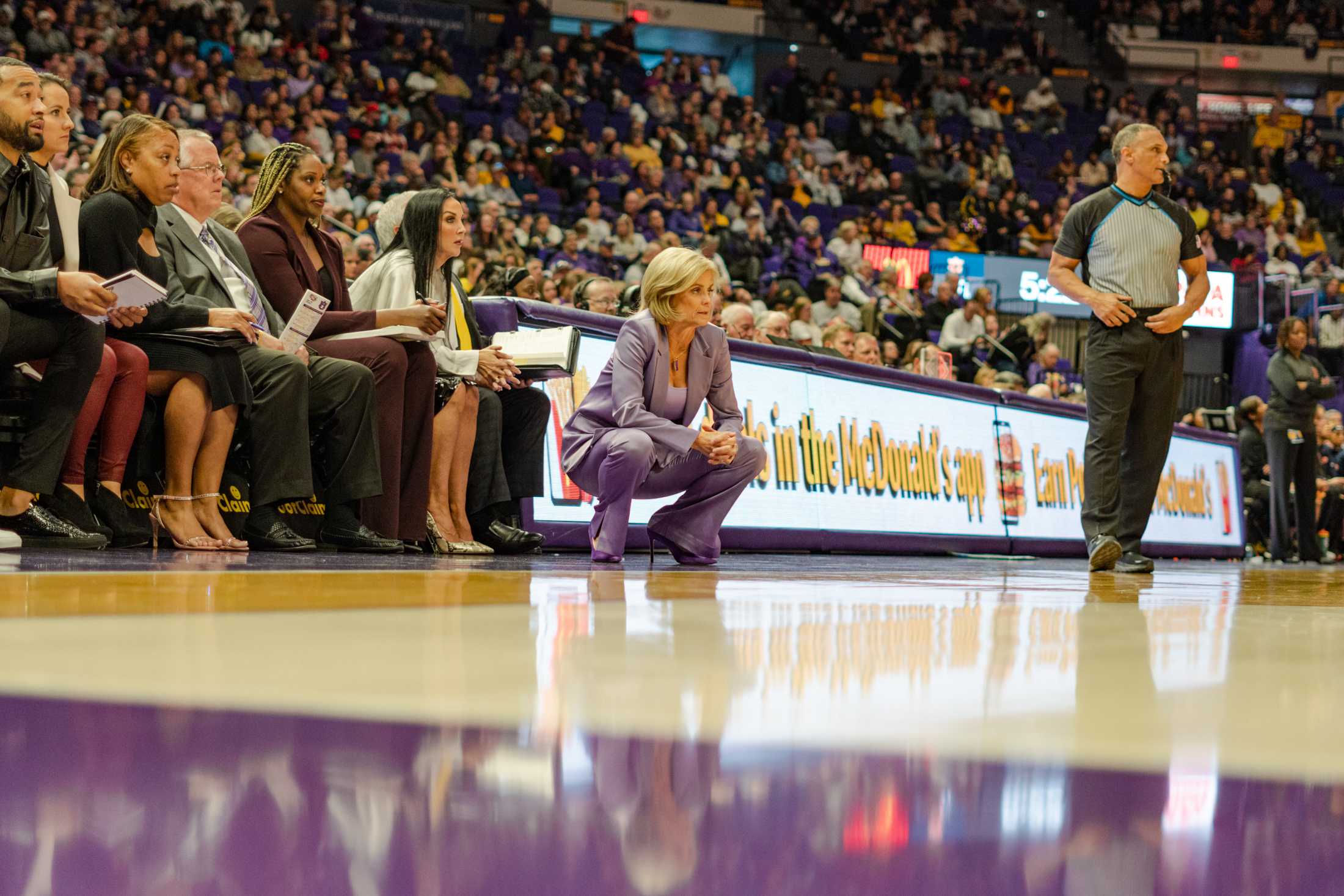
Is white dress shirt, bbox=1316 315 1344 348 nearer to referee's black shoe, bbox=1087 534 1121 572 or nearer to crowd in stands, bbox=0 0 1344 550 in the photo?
crowd in stands, bbox=0 0 1344 550

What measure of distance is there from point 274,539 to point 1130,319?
116 inches

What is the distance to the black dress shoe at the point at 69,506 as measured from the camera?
354 cm

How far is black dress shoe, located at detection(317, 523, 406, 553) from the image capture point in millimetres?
4125

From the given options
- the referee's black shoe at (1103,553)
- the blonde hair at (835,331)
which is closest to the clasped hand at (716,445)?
the referee's black shoe at (1103,553)

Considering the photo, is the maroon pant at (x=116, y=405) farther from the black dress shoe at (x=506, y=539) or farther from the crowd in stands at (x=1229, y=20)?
the crowd in stands at (x=1229, y=20)

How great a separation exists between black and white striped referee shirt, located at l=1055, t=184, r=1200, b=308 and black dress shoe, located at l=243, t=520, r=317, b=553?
2769 millimetres

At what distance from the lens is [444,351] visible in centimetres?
457

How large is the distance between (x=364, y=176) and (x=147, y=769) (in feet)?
40.6

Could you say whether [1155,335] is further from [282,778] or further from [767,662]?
[282,778]

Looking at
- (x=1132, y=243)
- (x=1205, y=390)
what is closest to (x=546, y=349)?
(x=1132, y=243)

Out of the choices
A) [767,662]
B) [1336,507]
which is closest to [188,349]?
[767,662]

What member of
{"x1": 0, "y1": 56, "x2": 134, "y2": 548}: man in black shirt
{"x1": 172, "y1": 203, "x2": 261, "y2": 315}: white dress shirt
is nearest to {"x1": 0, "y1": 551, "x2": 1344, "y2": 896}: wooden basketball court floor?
{"x1": 0, "y1": 56, "x2": 134, "y2": 548}: man in black shirt

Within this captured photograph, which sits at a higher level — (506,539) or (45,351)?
(45,351)

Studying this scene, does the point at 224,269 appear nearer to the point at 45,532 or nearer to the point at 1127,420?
the point at 45,532
